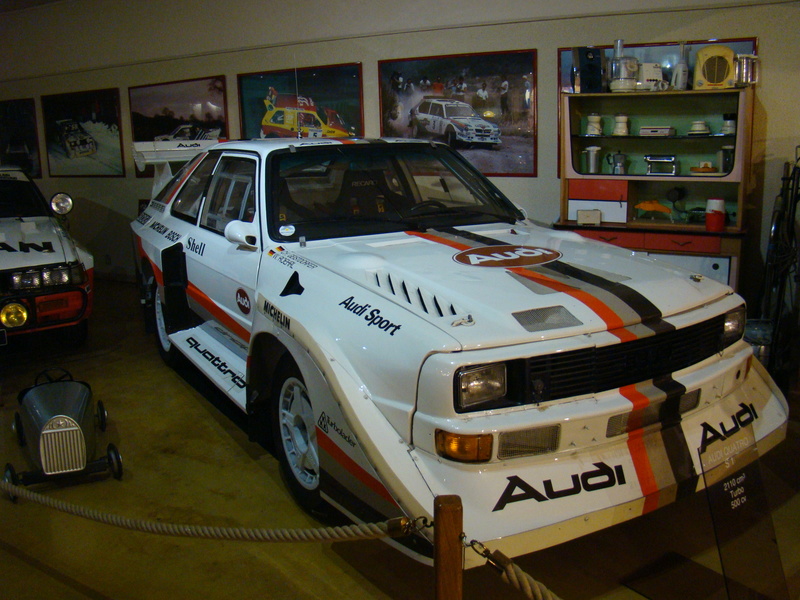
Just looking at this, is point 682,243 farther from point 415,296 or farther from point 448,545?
point 448,545

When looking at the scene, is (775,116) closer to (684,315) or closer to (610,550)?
(684,315)

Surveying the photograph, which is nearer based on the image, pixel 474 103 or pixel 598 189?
pixel 598 189

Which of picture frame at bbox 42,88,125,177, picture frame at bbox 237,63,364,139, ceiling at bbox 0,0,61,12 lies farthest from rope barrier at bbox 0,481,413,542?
ceiling at bbox 0,0,61,12

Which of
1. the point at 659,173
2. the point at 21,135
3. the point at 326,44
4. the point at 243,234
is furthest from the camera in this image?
the point at 21,135

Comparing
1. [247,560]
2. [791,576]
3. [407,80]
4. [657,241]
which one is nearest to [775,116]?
[657,241]

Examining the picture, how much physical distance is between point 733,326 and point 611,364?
78cm

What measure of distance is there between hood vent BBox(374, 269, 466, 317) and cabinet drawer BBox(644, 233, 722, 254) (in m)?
3.22

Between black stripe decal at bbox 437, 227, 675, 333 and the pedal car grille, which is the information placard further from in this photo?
the pedal car grille

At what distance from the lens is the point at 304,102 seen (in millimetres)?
7324

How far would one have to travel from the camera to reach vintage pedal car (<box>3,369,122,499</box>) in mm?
3242

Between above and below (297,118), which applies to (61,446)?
below

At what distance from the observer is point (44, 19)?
29.8 feet

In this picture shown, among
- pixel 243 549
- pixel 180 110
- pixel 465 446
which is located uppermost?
pixel 180 110

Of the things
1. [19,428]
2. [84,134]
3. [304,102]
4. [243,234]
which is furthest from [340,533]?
[84,134]
